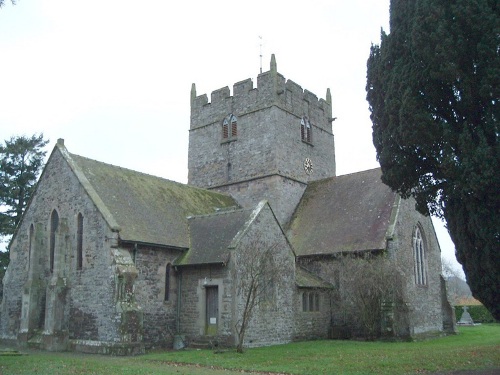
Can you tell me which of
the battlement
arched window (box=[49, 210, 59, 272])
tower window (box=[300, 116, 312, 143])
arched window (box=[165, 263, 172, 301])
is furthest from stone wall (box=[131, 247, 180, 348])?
tower window (box=[300, 116, 312, 143])

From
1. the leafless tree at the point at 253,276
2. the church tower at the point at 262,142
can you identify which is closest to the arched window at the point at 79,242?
the leafless tree at the point at 253,276

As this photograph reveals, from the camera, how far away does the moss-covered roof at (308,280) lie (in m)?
26.0

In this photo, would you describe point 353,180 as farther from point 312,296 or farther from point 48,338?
point 48,338

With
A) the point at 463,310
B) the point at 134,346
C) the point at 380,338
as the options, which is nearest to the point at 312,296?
the point at 380,338

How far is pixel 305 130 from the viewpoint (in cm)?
3669

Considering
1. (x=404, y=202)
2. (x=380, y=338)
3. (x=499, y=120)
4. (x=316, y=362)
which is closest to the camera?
(x=499, y=120)

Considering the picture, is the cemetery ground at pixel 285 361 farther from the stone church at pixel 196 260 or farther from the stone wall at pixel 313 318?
the stone wall at pixel 313 318

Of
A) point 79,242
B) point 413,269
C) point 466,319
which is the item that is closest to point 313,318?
point 413,269

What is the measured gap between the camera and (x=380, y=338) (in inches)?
1008

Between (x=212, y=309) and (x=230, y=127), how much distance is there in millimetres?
15875

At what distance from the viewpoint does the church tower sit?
1325 inches

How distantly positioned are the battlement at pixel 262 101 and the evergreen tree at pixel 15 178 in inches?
453

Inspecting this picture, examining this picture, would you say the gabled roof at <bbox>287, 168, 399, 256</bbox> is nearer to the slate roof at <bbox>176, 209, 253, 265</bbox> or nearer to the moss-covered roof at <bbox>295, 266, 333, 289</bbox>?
the moss-covered roof at <bbox>295, 266, 333, 289</bbox>

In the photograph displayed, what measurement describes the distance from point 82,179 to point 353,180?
55.1 feet
